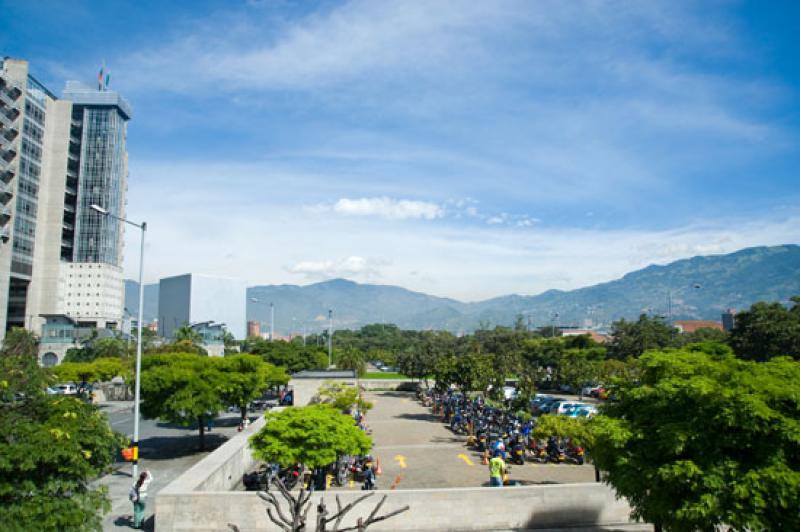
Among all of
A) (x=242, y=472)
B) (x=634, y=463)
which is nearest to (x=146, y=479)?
(x=242, y=472)

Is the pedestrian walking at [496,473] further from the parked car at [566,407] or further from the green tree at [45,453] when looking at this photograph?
the parked car at [566,407]

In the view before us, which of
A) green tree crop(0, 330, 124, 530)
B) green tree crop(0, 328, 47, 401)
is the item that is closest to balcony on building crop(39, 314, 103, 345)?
green tree crop(0, 328, 47, 401)

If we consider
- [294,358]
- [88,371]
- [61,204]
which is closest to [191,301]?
[61,204]

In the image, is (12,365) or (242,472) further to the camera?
(242,472)

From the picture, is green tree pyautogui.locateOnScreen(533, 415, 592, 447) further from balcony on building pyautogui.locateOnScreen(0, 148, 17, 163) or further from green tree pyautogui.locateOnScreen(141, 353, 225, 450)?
balcony on building pyautogui.locateOnScreen(0, 148, 17, 163)

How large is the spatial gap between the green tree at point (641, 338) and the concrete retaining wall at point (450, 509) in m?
50.2

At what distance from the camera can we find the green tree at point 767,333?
141 ft


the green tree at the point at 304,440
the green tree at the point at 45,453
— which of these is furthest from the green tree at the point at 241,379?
the green tree at the point at 45,453

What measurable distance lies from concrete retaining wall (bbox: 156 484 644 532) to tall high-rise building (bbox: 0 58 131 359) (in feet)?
247

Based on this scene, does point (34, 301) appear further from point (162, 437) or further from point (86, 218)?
point (162, 437)

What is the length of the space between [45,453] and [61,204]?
98.6 meters

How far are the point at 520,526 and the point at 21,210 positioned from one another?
87.1 meters

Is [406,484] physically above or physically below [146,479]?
below

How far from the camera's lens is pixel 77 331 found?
3706 inches
